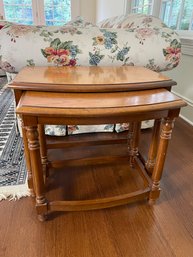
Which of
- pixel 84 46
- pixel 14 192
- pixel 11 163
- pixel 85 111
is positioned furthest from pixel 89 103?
pixel 11 163

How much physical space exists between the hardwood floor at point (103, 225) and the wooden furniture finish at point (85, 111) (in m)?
0.09

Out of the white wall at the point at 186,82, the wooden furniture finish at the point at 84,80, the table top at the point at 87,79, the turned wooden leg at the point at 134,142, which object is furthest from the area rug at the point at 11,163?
the white wall at the point at 186,82

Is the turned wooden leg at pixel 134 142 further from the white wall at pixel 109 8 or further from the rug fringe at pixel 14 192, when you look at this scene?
the white wall at pixel 109 8

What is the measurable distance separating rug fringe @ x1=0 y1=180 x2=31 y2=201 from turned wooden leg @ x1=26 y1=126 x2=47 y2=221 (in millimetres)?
194

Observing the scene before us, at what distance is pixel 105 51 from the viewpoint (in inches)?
45.1

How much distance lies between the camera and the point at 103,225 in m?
0.95

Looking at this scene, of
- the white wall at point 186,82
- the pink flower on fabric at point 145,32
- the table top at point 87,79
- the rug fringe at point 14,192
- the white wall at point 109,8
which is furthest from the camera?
the white wall at point 109,8

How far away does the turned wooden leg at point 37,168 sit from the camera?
773mm

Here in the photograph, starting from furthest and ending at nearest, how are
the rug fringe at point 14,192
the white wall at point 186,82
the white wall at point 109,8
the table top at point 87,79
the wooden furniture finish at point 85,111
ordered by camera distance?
the white wall at point 109,8 < the white wall at point 186,82 < the rug fringe at point 14,192 < the table top at point 87,79 < the wooden furniture finish at point 85,111

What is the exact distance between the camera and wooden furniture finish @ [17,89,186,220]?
71 centimetres

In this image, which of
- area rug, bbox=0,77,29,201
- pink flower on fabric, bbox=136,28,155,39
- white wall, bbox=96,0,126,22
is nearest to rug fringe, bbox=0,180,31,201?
area rug, bbox=0,77,29,201

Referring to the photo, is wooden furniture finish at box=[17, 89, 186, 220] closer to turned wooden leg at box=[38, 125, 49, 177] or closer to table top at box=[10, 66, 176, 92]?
table top at box=[10, 66, 176, 92]

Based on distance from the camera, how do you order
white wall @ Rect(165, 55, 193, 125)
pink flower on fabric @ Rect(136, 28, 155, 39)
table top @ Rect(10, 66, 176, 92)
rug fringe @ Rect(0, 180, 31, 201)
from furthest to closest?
white wall @ Rect(165, 55, 193, 125) → pink flower on fabric @ Rect(136, 28, 155, 39) → rug fringe @ Rect(0, 180, 31, 201) → table top @ Rect(10, 66, 176, 92)

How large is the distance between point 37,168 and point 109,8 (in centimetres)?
380
